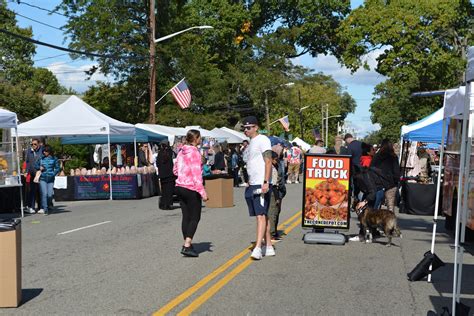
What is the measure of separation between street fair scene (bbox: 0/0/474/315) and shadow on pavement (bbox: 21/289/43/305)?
4cm

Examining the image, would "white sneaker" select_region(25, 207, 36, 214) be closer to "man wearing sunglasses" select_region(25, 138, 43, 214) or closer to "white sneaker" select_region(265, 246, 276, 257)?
"man wearing sunglasses" select_region(25, 138, 43, 214)

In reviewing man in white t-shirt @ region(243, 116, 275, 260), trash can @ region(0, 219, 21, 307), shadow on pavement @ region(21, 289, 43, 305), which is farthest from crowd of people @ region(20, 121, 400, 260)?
trash can @ region(0, 219, 21, 307)

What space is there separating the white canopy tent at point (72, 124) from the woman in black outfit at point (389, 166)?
39.5 feet

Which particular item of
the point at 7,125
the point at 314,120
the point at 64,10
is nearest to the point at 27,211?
the point at 7,125

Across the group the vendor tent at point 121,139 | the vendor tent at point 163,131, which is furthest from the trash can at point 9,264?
the vendor tent at point 163,131

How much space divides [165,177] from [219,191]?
Result: 1586 millimetres

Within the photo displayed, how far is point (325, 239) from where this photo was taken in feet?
39.4

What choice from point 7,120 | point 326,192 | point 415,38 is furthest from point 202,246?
point 415,38

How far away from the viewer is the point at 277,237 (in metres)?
12.8

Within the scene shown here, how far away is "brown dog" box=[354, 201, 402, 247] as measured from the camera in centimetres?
1173

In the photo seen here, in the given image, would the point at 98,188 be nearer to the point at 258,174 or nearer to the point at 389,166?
the point at 389,166

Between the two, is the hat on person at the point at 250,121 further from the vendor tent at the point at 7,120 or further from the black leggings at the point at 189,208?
the vendor tent at the point at 7,120

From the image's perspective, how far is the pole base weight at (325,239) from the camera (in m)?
12.0

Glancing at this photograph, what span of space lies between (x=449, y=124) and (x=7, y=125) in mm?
10274
